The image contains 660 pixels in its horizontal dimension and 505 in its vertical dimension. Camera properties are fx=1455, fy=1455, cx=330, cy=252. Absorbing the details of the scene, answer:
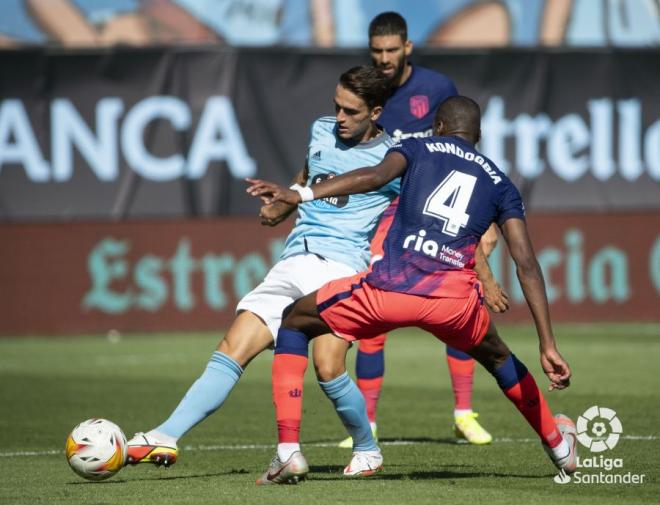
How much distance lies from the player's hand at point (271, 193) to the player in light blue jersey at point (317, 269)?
0.60m

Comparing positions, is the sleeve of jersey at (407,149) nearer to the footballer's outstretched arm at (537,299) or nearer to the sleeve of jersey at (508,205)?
the sleeve of jersey at (508,205)

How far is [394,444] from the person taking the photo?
29.7 feet

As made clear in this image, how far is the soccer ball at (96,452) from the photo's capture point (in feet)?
22.7

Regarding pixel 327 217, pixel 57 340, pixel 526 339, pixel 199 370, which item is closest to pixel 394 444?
pixel 327 217

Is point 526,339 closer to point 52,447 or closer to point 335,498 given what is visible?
point 52,447

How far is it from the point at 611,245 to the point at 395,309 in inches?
495

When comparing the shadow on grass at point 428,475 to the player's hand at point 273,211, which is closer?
the player's hand at point 273,211

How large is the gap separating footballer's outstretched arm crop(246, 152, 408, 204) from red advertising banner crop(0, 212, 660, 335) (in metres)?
11.2

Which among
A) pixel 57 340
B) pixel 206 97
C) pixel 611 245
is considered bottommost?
pixel 57 340

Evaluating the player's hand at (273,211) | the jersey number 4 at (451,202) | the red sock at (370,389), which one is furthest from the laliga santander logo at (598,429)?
the player's hand at (273,211)

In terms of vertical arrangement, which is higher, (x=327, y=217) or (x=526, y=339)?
(x=327, y=217)

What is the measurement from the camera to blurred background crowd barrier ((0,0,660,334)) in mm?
18344

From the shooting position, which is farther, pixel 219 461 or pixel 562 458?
pixel 219 461

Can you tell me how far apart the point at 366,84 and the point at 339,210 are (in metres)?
0.72
